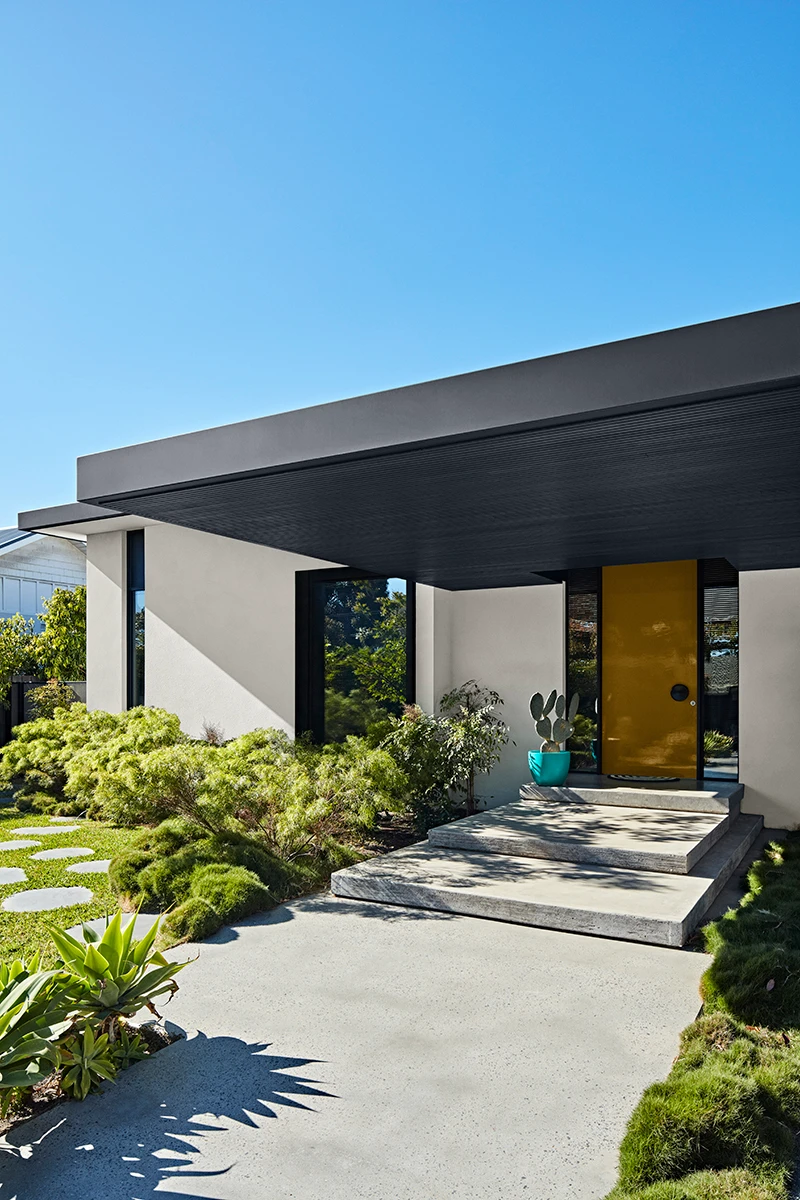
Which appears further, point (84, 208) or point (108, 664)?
point (108, 664)

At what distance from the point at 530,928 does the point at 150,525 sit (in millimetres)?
9355

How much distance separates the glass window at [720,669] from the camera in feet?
29.3

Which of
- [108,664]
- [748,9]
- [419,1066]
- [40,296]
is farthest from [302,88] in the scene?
[108,664]

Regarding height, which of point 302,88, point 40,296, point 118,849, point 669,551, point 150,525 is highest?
point 302,88

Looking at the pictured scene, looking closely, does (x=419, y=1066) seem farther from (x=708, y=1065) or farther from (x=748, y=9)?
(x=748, y=9)

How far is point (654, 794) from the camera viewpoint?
788cm

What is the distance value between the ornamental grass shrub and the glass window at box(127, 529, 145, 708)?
1048 cm

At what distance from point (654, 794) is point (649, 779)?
122 cm

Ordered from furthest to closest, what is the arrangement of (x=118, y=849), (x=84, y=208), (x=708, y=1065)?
(x=84, y=208) → (x=118, y=849) → (x=708, y=1065)

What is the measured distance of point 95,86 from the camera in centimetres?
707

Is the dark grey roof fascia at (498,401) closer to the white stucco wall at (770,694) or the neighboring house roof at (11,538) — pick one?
the white stucco wall at (770,694)

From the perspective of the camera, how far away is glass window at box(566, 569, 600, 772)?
955cm

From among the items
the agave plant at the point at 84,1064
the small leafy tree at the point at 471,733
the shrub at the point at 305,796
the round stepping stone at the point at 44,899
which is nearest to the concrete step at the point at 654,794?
the small leafy tree at the point at 471,733

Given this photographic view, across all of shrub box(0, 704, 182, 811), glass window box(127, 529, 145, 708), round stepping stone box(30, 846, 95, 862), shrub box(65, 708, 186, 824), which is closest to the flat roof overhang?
shrub box(65, 708, 186, 824)
